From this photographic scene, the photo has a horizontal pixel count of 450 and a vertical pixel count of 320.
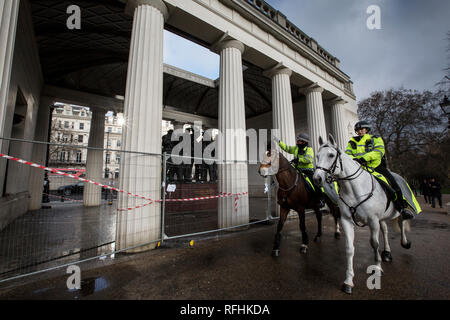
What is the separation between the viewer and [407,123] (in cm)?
1903

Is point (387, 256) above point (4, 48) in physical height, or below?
below

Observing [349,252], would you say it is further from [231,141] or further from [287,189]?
[231,141]

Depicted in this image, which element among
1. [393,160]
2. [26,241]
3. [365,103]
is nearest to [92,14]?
[26,241]

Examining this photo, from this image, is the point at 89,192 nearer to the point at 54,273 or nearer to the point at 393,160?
the point at 54,273

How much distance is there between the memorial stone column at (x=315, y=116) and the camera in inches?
407

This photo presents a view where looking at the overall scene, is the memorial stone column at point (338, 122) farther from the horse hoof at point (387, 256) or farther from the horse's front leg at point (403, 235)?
the horse hoof at point (387, 256)

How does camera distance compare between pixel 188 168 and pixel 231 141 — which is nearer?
pixel 231 141

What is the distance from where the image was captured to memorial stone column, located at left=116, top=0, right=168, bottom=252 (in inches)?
173

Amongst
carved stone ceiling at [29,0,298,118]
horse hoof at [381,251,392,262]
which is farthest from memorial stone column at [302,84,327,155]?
horse hoof at [381,251,392,262]

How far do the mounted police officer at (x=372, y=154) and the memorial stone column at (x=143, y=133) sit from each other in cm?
459

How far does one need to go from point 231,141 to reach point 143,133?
2.96 m

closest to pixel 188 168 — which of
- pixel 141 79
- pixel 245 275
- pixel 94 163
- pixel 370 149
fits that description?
pixel 141 79

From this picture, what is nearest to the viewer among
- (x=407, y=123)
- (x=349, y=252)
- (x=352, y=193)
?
(x=349, y=252)

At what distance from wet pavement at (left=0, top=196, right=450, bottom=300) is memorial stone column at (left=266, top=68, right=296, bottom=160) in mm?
5379
